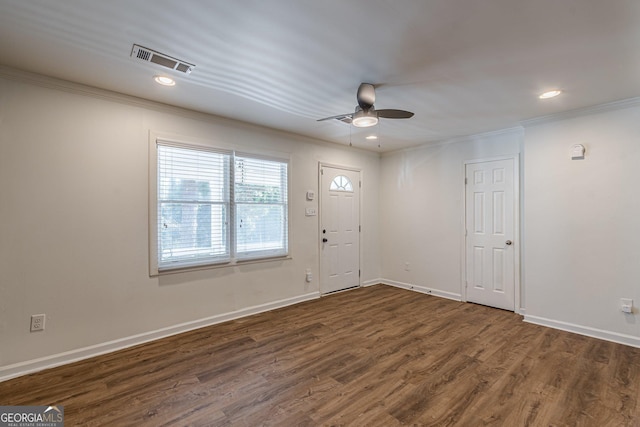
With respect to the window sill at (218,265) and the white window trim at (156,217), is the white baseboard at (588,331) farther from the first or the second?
the white window trim at (156,217)

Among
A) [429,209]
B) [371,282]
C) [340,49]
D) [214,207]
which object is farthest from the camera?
[371,282]

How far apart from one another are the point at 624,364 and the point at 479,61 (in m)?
3.04

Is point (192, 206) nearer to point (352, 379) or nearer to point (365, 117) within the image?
point (365, 117)

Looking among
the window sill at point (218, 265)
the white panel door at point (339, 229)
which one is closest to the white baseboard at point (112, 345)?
the window sill at point (218, 265)

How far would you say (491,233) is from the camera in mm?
4418

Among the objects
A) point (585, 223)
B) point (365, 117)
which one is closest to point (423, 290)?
point (585, 223)

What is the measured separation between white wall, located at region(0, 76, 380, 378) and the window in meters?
0.15

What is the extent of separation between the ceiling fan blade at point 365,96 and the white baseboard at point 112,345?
2957 mm

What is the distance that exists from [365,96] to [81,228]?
9.75ft

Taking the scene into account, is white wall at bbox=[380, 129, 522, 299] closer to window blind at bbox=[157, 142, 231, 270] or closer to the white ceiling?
the white ceiling

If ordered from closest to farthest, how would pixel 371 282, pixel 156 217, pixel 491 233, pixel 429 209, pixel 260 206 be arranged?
pixel 156 217 → pixel 260 206 → pixel 491 233 → pixel 429 209 → pixel 371 282

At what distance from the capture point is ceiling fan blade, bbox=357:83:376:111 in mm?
2660

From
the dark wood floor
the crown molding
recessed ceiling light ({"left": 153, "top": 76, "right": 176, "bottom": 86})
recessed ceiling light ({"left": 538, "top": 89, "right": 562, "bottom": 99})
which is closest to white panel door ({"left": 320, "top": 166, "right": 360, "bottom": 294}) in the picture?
the dark wood floor

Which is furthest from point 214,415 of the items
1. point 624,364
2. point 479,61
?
point 624,364
